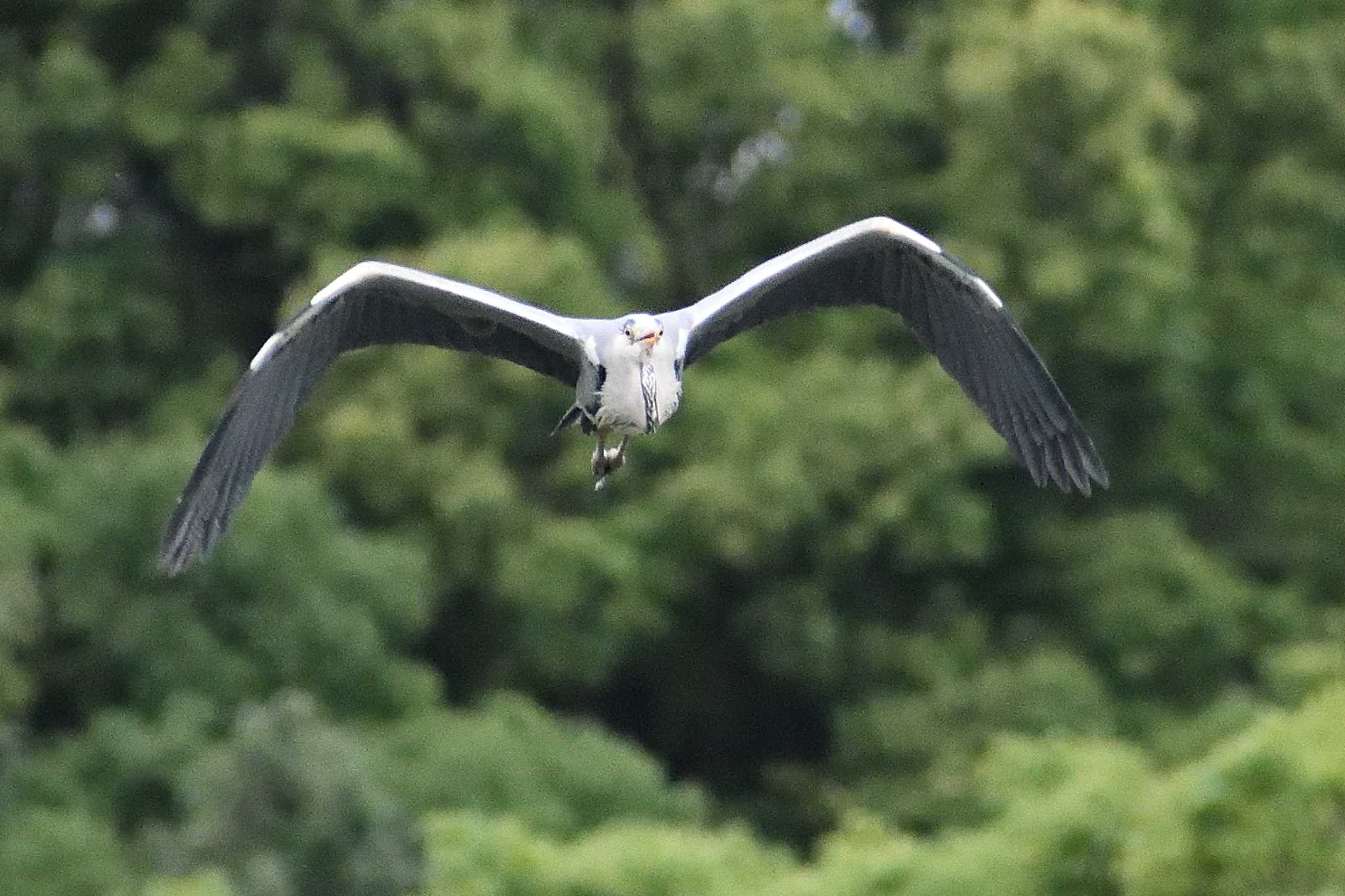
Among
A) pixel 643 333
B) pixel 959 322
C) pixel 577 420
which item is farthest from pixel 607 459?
pixel 959 322

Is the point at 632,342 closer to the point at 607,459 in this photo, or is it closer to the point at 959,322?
the point at 607,459

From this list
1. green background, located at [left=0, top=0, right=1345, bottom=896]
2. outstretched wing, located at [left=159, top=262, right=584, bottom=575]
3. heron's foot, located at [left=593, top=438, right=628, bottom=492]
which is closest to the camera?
heron's foot, located at [left=593, top=438, right=628, bottom=492]

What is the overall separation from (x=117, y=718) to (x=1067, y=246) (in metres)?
8.31

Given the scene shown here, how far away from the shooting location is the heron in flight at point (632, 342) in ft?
32.4

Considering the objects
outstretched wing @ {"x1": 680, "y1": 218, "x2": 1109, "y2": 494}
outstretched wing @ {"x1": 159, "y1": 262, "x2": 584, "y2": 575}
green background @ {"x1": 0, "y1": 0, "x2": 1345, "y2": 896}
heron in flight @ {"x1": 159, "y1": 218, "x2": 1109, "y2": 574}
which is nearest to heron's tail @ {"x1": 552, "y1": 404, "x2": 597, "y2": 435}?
heron in flight @ {"x1": 159, "y1": 218, "x2": 1109, "y2": 574}

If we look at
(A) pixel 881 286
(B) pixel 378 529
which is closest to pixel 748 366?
(B) pixel 378 529

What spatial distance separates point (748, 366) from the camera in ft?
83.3

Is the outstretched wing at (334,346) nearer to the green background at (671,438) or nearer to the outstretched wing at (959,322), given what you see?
the outstretched wing at (959,322)

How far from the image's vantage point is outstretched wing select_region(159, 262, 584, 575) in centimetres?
1020

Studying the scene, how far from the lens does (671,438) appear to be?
2441 cm

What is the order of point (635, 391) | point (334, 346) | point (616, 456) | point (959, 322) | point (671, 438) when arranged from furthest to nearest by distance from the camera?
point (671, 438) → point (959, 322) → point (334, 346) → point (616, 456) → point (635, 391)

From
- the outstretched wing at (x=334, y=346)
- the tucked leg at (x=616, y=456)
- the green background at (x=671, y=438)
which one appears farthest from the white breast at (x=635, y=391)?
the green background at (x=671, y=438)

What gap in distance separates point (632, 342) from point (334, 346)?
1.30 m

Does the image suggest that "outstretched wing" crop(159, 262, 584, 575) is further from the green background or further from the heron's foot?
the green background
